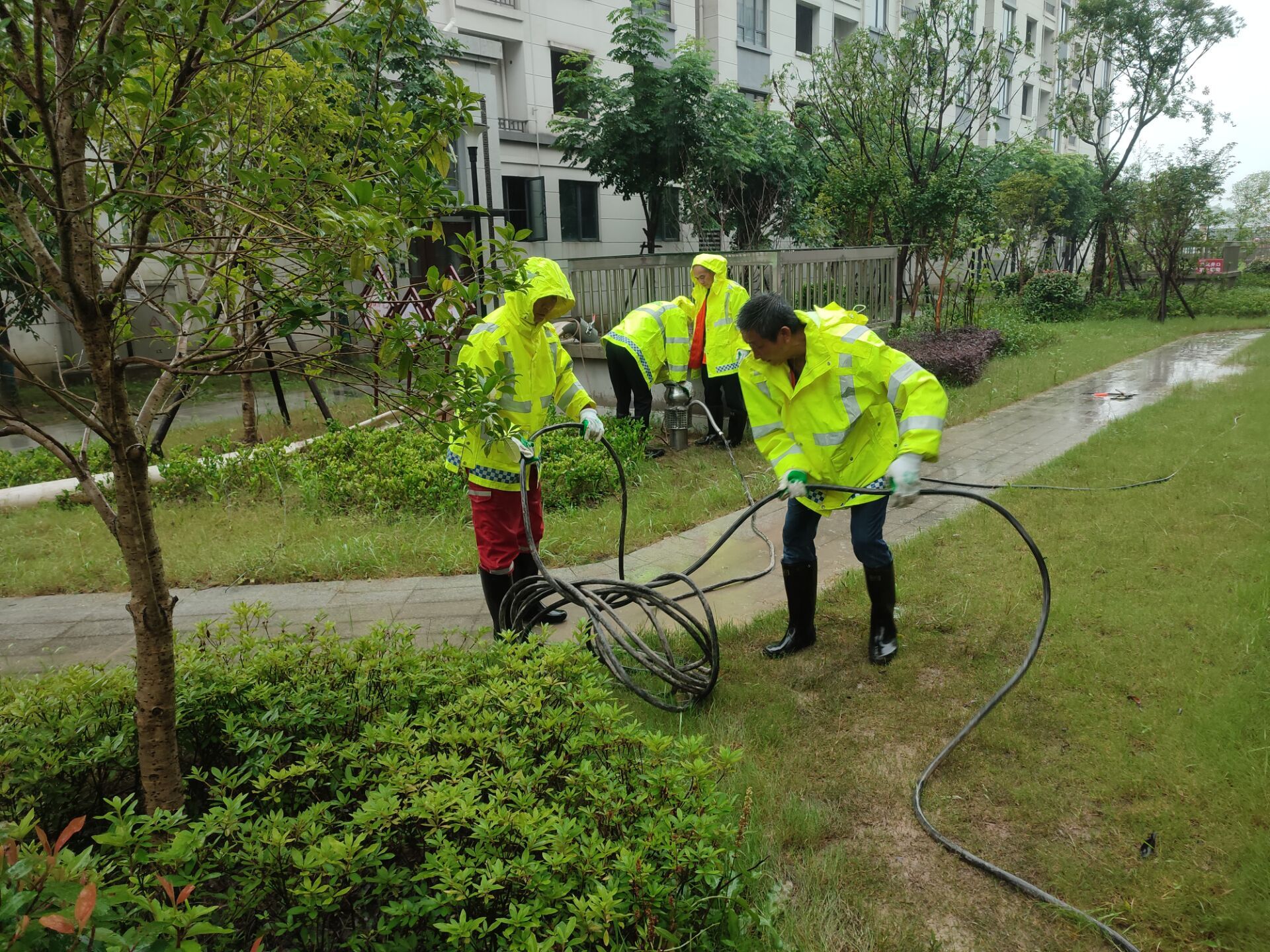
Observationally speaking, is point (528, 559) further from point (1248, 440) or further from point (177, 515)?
point (1248, 440)

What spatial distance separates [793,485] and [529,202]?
1711 cm

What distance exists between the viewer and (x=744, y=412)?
316 inches

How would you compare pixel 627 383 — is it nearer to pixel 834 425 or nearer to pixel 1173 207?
pixel 834 425

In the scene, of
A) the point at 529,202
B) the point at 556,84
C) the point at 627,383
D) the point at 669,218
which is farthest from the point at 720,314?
the point at 556,84

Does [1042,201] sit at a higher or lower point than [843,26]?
lower

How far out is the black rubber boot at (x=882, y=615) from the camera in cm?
373

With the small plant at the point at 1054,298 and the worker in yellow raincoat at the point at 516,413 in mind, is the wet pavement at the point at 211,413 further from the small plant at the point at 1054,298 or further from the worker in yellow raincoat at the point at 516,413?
the small plant at the point at 1054,298

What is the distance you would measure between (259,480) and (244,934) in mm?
5280

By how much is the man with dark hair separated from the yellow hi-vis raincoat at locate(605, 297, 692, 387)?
4054 millimetres

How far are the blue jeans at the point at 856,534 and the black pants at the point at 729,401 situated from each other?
13.4 ft

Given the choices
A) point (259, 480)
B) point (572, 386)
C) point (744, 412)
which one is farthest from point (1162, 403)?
point (259, 480)

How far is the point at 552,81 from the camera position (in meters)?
18.9

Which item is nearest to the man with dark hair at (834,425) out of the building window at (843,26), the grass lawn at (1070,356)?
the grass lawn at (1070,356)

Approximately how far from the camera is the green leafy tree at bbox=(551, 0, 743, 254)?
14.6 meters
